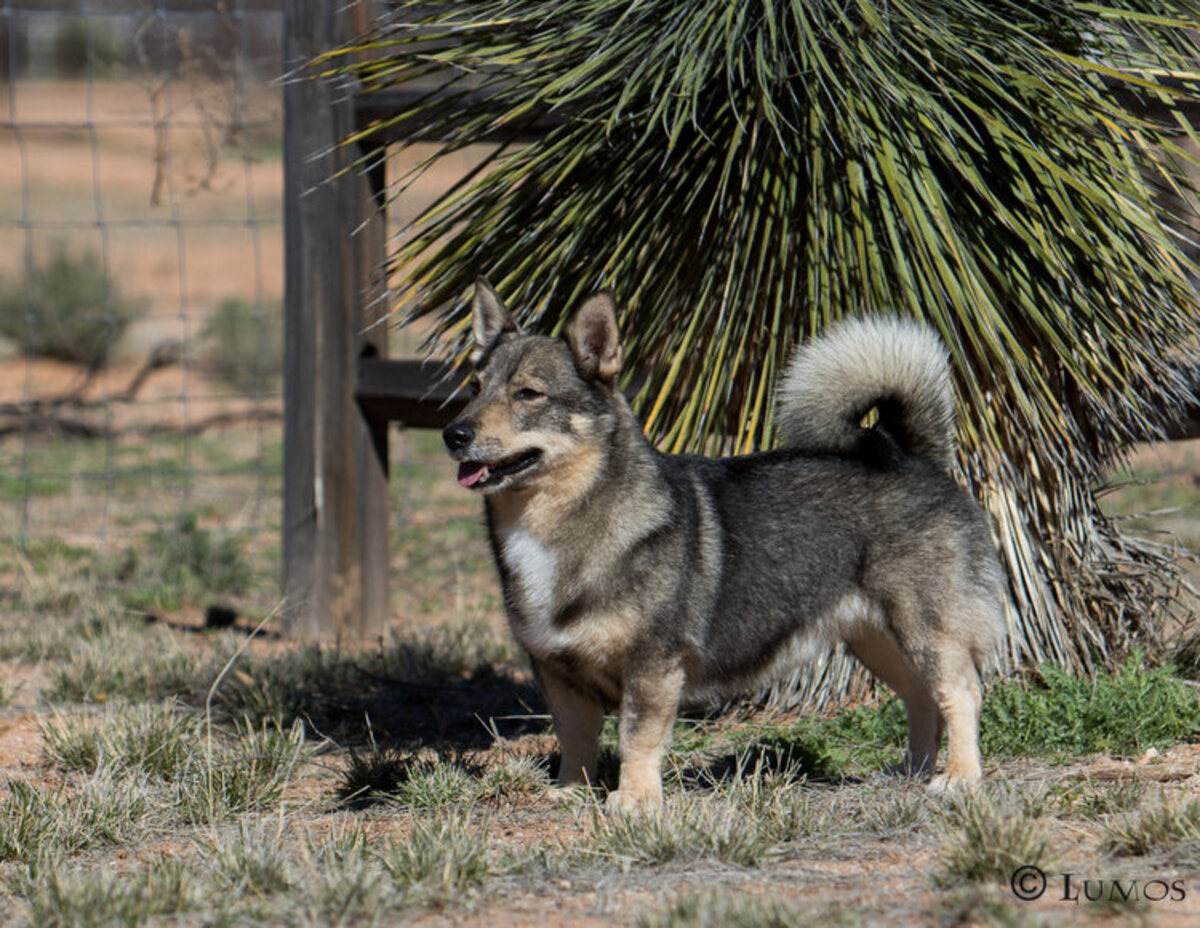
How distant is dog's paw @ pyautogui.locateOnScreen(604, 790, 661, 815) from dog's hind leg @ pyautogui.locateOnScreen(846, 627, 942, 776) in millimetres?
924

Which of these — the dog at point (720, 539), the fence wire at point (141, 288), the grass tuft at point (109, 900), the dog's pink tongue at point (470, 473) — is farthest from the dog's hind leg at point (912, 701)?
the fence wire at point (141, 288)

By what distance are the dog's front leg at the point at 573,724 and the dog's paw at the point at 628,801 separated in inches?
10.6

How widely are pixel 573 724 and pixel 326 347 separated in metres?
2.87

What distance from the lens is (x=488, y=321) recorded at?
440 centimetres

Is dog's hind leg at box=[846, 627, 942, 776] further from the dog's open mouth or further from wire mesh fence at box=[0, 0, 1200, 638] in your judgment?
wire mesh fence at box=[0, 0, 1200, 638]

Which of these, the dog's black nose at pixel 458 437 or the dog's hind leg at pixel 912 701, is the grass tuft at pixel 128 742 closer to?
the dog's black nose at pixel 458 437

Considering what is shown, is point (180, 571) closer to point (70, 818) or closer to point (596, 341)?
point (70, 818)

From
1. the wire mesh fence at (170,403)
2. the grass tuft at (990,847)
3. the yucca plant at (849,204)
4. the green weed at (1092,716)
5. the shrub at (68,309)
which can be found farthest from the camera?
the shrub at (68,309)

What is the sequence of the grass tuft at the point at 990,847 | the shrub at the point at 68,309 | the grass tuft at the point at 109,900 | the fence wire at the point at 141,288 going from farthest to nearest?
1. the shrub at the point at 68,309
2. the fence wire at the point at 141,288
3. the grass tuft at the point at 990,847
4. the grass tuft at the point at 109,900

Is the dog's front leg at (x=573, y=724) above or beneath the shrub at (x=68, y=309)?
above

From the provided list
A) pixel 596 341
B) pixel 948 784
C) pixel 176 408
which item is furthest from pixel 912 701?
pixel 176 408

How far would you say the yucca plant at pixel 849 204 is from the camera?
14.6ft

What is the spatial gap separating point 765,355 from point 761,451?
12.3 inches

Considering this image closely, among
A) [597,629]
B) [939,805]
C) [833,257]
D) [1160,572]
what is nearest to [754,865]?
[939,805]
